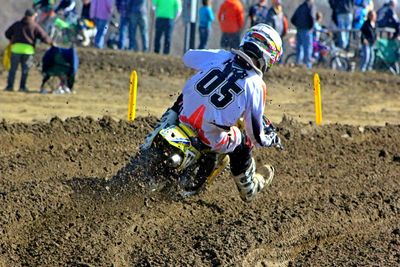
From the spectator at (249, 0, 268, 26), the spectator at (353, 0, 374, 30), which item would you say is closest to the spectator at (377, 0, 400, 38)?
the spectator at (353, 0, 374, 30)

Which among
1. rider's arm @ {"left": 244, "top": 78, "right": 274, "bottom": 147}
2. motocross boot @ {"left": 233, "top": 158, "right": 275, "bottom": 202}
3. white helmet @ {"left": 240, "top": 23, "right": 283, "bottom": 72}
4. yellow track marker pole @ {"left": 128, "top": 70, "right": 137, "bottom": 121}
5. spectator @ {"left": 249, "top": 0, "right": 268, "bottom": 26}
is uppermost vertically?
white helmet @ {"left": 240, "top": 23, "right": 283, "bottom": 72}

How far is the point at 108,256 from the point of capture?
7285mm

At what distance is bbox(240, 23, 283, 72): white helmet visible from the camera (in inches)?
332

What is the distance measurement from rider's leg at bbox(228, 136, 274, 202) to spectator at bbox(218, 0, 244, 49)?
14876 millimetres

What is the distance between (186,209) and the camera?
8.92m

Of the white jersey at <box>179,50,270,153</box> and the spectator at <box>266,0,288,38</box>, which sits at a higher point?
the white jersey at <box>179,50,270,153</box>

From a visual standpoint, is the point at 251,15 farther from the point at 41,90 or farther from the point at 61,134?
the point at 61,134

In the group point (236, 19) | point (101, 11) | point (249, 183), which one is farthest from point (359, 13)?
point (249, 183)

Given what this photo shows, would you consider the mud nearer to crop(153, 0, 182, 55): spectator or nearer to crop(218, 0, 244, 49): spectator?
crop(153, 0, 182, 55): spectator

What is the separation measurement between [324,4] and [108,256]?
28.7m

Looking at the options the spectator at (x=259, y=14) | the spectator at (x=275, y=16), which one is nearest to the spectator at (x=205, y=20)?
the spectator at (x=259, y=14)

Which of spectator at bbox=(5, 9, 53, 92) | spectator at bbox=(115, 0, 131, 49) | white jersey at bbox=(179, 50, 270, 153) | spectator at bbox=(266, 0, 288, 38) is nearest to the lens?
white jersey at bbox=(179, 50, 270, 153)

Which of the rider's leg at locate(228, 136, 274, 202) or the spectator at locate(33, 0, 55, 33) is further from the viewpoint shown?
the spectator at locate(33, 0, 55, 33)

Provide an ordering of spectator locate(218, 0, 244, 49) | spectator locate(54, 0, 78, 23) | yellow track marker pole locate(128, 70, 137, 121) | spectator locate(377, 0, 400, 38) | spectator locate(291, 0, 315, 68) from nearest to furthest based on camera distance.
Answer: yellow track marker pole locate(128, 70, 137, 121) < spectator locate(291, 0, 315, 68) < spectator locate(218, 0, 244, 49) < spectator locate(377, 0, 400, 38) < spectator locate(54, 0, 78, 23)
